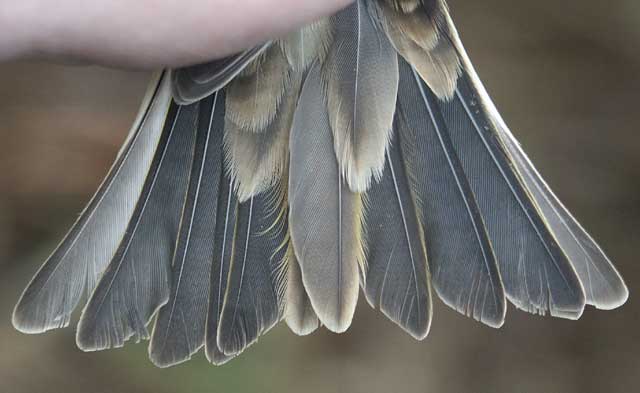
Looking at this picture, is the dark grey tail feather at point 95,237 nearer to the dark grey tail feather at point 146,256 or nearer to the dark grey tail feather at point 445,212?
the dark grey tail feather at point 146,256

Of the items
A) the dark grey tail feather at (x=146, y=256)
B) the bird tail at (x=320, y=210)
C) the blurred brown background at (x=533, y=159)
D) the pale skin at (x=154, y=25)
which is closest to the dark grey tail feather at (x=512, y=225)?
the bird tail at (x=320, y=210)

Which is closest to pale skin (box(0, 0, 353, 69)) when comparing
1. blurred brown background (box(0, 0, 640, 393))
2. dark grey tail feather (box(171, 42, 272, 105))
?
dark grey tail feather (box(171, 42, 272, 105))

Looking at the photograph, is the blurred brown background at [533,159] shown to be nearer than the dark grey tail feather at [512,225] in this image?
No

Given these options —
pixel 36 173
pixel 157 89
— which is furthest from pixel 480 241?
pixel 36 173

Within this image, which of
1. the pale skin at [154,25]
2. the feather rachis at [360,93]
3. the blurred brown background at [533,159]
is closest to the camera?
the pale skin at [154,25]

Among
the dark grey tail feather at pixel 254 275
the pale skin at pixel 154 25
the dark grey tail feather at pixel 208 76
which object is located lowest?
the dark grey tail feather at pixel 254 275

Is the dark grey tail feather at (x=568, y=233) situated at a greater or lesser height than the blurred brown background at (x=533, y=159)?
lesser

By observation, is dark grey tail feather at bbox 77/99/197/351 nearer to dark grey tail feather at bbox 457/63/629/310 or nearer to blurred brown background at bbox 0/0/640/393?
dark grey tail feather at bbox 457/63/629/310

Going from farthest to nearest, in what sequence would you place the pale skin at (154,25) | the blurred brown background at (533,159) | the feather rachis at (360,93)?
1. the blurred brown background at (533,159)
2. the feather rachis at (360,93)
3. the pale skin at (154,25)
